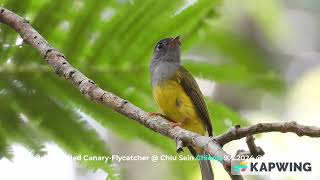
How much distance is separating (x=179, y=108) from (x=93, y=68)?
A: 82cm

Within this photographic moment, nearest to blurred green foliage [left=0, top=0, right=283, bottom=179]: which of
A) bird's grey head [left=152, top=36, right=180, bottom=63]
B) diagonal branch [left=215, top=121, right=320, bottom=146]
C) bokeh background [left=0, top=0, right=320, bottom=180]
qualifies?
bokeh background [left=0, top=0, right=320, bottom=180]

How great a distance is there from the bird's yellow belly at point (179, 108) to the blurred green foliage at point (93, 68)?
2.05ft

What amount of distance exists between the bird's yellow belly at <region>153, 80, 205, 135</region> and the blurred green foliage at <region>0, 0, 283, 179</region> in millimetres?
624

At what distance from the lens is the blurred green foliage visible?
88.1 inches

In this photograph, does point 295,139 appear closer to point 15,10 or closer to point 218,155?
point 15,10

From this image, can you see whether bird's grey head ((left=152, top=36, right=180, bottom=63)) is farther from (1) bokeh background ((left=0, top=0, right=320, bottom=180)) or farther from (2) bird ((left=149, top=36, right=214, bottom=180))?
(1) bokeh background ((left=0, top=0, right=320, bottom=180))

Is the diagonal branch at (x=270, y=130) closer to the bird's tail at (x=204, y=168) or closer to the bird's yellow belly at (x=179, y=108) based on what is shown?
the bird's tail at (x=204, y=168)

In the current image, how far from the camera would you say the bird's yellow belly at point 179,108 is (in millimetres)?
3121

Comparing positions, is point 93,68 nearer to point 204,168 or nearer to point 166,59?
point 204,168

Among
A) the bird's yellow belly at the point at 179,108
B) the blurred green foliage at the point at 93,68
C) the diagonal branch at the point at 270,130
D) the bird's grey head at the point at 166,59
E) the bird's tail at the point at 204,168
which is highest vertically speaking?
the bird's grey head at the point at 166,59

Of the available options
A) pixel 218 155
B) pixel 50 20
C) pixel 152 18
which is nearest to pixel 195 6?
pixel 152 18

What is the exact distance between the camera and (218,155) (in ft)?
4.53

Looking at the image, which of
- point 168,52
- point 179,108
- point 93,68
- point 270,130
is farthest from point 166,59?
point 270,130

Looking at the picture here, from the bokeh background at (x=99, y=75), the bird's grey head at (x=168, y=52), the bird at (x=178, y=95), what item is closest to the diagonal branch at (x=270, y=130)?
the bokeh background at (x=99, y=75)
